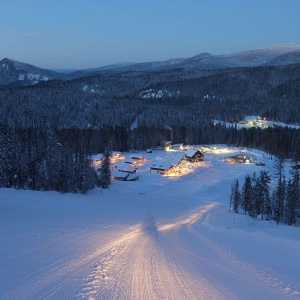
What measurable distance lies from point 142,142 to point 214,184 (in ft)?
183

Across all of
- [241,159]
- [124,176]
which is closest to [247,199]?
[124,176]

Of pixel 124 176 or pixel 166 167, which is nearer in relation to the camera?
pixel 124 176

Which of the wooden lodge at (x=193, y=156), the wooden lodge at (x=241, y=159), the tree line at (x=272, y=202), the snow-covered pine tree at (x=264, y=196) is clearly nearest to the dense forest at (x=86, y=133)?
the wooden lodge at (x=241, y=159)

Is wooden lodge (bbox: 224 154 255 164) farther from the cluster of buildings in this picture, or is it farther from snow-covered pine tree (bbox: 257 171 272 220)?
snow-covered pine tree (bbox: 257 171 272 220)

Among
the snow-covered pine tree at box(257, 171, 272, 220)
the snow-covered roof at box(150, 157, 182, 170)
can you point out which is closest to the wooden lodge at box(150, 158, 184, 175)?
the snow-covered roof at box(150, 157, 182, 170)

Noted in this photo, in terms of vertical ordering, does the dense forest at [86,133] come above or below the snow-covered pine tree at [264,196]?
above

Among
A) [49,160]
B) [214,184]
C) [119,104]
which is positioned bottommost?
[214,184]

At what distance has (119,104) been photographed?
639 ft

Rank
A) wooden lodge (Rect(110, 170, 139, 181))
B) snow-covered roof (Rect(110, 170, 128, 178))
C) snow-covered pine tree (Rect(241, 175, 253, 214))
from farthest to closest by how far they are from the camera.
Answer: snow-covered roof (Rect(110, 170, 128, 178)) < wooden lodge (Rect(110, 170, 139, 181)) < snow-covered pine tree (Rect(241, 175, 253, 214))


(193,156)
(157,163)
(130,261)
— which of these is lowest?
(157,163)

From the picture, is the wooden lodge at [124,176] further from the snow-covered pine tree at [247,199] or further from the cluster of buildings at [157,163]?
the snow-covered pine tree at [247,199]

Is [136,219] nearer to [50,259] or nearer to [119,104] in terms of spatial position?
[50,259]

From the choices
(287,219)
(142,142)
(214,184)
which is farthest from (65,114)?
(287,219)

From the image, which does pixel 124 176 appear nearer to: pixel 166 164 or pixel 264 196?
pixel 166 164
